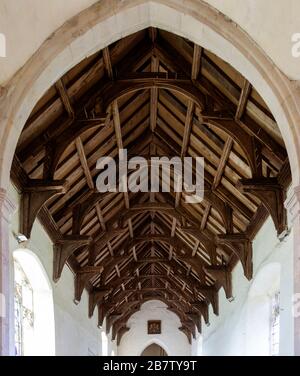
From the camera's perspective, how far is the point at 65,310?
11930 millimetres

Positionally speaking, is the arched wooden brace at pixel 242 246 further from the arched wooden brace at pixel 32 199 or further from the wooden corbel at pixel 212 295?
the wooden corbel at pixel 212 295

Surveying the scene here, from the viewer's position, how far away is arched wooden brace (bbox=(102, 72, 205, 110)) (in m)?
8.03

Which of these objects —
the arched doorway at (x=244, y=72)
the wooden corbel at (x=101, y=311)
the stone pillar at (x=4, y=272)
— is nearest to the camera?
the stone pillar at (x=4, y=272)

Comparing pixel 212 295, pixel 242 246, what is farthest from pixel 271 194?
pixel 212 295

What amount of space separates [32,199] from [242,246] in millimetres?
3941

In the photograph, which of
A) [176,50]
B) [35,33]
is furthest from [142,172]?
[35,33]

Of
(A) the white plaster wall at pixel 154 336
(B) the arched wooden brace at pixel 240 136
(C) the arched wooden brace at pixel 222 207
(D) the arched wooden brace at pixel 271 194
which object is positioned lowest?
(A) the white plaster wall at pixel 154 336

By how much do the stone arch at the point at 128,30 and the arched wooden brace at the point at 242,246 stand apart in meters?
5.28

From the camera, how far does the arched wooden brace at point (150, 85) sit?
8031mm

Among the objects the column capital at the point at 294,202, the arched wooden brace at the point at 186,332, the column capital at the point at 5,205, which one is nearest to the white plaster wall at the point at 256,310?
the column capital at the point at 294,202

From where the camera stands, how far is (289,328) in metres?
7.98

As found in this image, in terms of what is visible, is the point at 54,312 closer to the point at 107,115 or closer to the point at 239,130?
the point at 107,115

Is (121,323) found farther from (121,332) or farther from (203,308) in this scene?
(203,308)

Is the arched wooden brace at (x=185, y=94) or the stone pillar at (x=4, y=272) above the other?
the arched wooden brace at (x=185, y=94)
